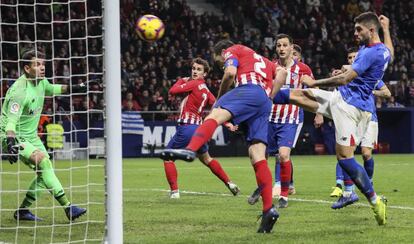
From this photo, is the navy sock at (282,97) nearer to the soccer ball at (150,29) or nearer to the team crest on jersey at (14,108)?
the team crest on jersey at (14,108)

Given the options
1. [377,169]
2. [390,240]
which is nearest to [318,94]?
[390,240]

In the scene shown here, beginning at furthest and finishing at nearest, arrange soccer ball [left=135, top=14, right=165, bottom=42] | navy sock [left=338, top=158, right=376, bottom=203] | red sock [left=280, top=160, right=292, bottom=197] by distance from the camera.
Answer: soccer ball [left=135, top=14, right=165, bottom=42] → red sock [left=280, top=160, right=292, bottom=197] → navy sock [left=338, top=158, right=376, bottom=203]

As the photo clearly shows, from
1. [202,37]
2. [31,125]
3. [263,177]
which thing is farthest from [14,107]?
[202,37]

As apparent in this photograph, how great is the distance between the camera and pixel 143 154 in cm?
2662

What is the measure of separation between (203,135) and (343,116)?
1954 millimetres

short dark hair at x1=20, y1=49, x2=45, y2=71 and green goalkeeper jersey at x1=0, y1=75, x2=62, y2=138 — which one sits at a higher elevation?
short dark hair at x1=20, y1=49, x2=45, y2=71

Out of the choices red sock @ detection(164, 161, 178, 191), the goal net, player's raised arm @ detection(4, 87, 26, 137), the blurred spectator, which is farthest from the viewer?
the blurred spectator

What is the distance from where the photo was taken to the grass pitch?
7867mm

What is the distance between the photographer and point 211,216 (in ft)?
32.0

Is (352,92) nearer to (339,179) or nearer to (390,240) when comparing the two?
(390,240)

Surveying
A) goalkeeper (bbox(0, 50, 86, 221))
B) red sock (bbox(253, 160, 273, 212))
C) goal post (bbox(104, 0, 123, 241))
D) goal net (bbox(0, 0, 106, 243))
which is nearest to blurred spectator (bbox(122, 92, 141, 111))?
goal net (bbox(0, 0, 106, 243))

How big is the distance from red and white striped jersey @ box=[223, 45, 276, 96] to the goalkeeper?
1879 millimetres

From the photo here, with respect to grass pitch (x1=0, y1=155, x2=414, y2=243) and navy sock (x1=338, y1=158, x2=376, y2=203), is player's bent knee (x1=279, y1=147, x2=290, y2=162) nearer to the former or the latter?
grass pitch (x1=0, y1=155, x2=414, y2=243)

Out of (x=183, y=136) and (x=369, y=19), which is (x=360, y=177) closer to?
(x=369, y=19)
